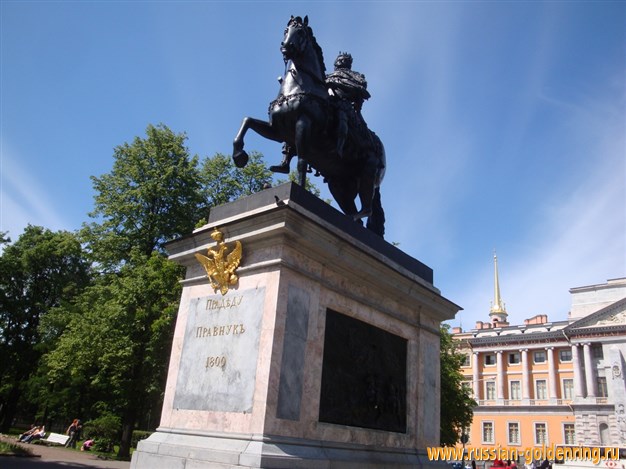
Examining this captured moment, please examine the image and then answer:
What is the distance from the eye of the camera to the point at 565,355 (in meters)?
71.4

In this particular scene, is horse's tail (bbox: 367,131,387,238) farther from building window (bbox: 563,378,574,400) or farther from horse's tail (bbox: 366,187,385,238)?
building window (bbox: 563,378,574,400)

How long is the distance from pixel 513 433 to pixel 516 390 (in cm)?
595

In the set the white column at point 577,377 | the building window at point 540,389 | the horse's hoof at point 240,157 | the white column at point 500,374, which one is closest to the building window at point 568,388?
the building window at point 540,389

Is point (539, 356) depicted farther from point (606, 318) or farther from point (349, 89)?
point (349, 89)

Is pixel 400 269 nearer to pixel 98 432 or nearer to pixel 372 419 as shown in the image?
pixel 372 419

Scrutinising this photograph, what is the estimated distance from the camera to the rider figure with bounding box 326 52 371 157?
8.64 metres

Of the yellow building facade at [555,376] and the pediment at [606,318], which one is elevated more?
the pediment at [606,318]

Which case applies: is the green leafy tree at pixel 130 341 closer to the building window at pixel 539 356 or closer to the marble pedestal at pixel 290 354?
the marble pedestal at pixel 290 354

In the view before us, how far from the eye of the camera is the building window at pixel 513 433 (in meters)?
70.8

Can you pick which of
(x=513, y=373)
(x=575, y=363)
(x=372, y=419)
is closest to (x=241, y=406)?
(x=372, y=419)

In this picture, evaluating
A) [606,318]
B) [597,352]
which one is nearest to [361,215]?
[606,318]

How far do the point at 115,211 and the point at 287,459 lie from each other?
2554cm

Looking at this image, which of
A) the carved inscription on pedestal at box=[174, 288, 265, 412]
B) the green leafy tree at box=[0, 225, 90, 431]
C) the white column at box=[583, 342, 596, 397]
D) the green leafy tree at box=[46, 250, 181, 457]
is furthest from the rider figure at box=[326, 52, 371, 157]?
the white column at box=[583, 342, 596, 397]

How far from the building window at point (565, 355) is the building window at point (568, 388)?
2.65 metres
